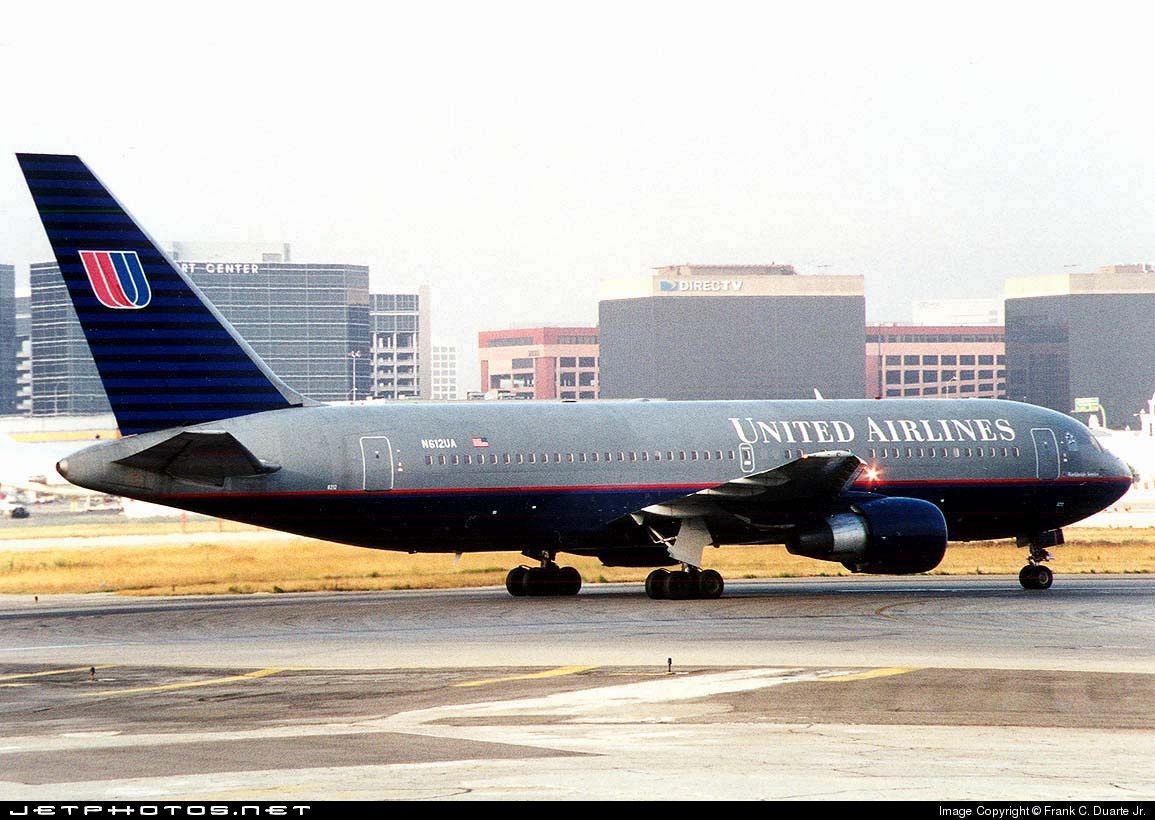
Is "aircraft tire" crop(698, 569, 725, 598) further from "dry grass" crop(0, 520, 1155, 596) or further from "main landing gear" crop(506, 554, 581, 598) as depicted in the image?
"dry grass" crop(0, 520, 1155, 596)

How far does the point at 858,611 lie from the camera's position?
1391 inches

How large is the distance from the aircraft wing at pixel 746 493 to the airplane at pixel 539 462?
0.17 ft

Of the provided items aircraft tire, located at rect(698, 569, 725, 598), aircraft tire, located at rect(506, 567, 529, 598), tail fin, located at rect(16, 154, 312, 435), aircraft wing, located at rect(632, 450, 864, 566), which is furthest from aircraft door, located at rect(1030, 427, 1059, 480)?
tail fin, located at rect(16, 154, 312, 435)

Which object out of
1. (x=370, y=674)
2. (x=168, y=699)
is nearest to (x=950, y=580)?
(x=370, y=674)

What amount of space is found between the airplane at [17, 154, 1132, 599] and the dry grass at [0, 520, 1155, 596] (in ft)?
13.2

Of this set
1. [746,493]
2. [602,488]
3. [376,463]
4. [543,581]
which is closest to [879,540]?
[746,493]

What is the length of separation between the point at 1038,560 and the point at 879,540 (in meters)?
7.00

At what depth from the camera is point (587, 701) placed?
20.7 m

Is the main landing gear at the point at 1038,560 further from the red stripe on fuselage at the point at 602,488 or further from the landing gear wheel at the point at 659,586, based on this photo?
the landing gear wheel at the point at 659,586

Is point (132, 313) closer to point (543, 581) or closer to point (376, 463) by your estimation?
point (376, 463)

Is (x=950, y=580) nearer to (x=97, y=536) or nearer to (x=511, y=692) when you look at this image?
(x=511, y=692)

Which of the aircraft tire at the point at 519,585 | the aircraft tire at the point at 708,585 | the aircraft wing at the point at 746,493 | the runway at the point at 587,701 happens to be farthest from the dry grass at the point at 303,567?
the runway at the point at 587,701
